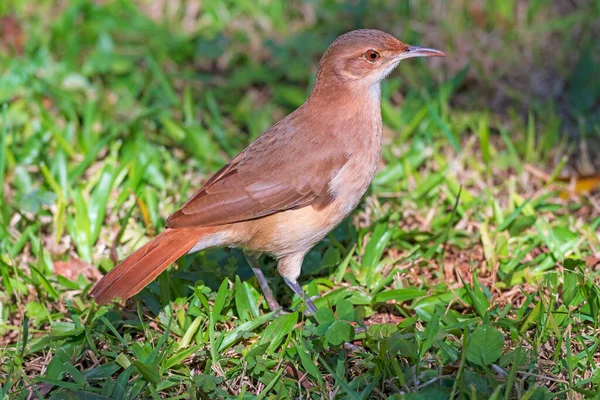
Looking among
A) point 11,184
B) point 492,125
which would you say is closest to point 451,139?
point 492,125

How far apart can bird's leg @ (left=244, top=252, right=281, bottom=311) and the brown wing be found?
44 cm

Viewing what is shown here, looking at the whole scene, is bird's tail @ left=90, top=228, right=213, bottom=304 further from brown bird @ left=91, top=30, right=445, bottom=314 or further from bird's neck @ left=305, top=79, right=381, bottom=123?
bird's neck @ left=305, top=79, right=381, bottom=123

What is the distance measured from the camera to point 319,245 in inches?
215

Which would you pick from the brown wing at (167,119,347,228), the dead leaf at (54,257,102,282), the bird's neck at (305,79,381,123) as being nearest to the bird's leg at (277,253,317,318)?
the brown wing at (167,119,347,228)

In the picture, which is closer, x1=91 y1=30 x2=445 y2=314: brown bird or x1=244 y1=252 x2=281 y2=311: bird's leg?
x1=91 y1=30 x2=445 y2=314: brown bird

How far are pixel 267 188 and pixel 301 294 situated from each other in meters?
0.66

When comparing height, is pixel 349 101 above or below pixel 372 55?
below

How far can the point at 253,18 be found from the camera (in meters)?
7.62

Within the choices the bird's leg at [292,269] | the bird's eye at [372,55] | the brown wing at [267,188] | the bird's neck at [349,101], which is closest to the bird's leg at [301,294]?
the bird's leg at [292,269]

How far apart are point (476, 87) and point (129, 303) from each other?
Result: 3.70m

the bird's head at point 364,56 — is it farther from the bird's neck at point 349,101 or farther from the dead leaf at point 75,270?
the dead leaf at point 75,270

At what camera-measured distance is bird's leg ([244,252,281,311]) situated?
15.8 feet

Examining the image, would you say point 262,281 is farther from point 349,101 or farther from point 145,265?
point 349,101

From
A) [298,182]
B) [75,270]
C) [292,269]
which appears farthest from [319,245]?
[75,270]
